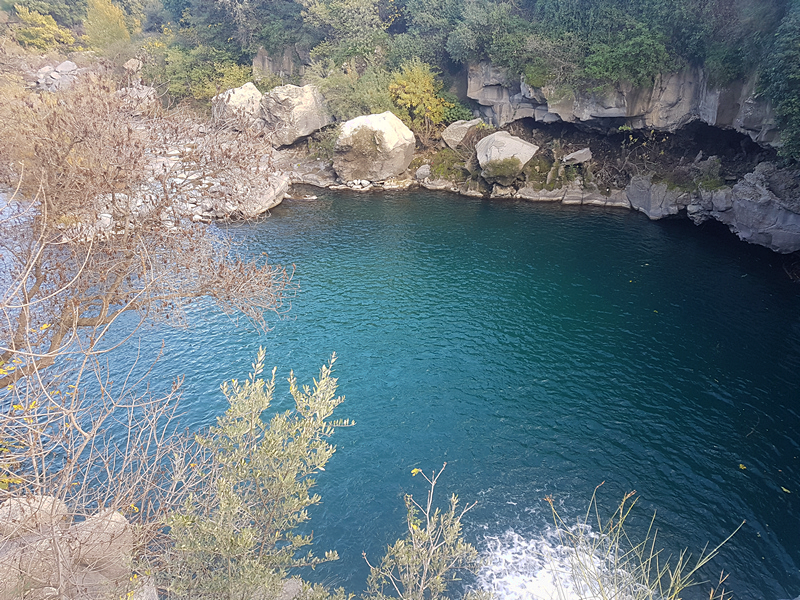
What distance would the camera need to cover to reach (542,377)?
18.3 meters

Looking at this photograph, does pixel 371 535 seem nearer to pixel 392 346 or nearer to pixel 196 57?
pixel 392 346

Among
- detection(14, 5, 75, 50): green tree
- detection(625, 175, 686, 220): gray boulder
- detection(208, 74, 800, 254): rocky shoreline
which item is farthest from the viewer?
detection(14, 5, 75, 50): green tree

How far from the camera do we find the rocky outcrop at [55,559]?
6.21 meters

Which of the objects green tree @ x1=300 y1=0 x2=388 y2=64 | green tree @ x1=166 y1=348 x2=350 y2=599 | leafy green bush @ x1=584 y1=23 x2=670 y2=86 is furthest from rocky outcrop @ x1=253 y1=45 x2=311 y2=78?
green tree @ x1=166 y1=348 x2=350 y2=599

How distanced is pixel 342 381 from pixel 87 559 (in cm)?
1091

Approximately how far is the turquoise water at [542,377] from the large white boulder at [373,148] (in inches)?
473

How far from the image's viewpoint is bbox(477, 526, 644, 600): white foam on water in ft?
37.8

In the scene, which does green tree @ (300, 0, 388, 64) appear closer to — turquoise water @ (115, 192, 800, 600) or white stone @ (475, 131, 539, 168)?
white stone @ (475, 131, 539, 168)

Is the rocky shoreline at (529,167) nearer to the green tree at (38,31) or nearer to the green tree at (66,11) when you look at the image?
the green tree at (38,31)

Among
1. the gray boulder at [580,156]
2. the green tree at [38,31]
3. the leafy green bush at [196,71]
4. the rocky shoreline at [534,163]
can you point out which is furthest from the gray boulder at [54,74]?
the gray boulder at [580,156]

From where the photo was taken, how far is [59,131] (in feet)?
36.2

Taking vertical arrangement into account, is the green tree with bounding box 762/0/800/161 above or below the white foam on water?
above

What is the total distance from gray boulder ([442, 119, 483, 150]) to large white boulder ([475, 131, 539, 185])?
364cm

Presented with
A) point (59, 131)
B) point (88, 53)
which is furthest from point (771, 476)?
point (88, 53)
